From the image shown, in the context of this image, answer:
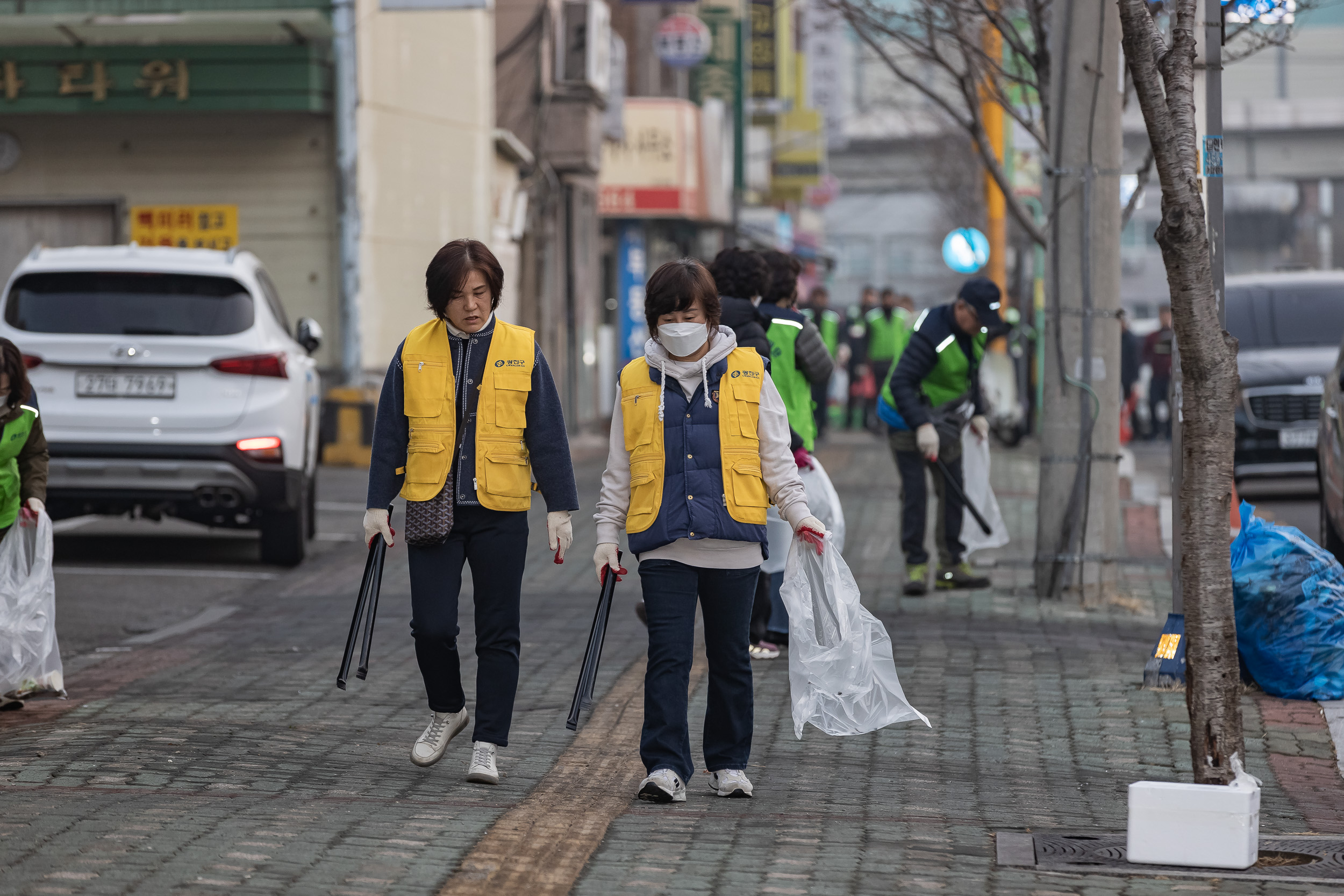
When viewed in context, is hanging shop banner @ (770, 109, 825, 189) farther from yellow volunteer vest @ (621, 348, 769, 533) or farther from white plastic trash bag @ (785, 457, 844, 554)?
yellow volunteer vest @ (621, 348, 769, 533)

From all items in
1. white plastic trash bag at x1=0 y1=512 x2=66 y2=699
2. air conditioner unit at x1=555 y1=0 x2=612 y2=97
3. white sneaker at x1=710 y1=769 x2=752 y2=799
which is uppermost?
air conditioner unit at x1=555 y1=0 x2=612 y2=97

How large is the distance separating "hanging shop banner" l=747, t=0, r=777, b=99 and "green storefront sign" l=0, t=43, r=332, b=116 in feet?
69.9

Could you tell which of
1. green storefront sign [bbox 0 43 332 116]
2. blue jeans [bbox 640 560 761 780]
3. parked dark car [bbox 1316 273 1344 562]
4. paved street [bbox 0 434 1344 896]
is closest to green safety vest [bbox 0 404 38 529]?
paved street [bbox 0 434 1344 896]

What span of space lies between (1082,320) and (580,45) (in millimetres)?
14062

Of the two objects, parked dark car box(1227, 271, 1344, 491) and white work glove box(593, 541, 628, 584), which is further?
parked dark car box(1227, 271, 1344, 491)

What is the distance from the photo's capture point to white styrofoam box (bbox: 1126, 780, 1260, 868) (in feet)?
16.0

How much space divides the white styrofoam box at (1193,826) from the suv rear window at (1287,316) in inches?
489

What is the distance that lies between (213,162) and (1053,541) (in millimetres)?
11289

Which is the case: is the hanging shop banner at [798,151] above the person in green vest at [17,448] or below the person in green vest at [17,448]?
above

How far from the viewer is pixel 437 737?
604 cm

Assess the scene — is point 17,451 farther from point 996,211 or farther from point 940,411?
point 996,211

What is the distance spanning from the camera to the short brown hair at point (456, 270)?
5.68 meters

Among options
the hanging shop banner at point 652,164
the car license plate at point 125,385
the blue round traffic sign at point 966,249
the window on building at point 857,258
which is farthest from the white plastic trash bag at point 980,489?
the window on building at point 857,258

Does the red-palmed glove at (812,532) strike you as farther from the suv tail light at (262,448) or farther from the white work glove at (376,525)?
the suv tail light at (262,448)
